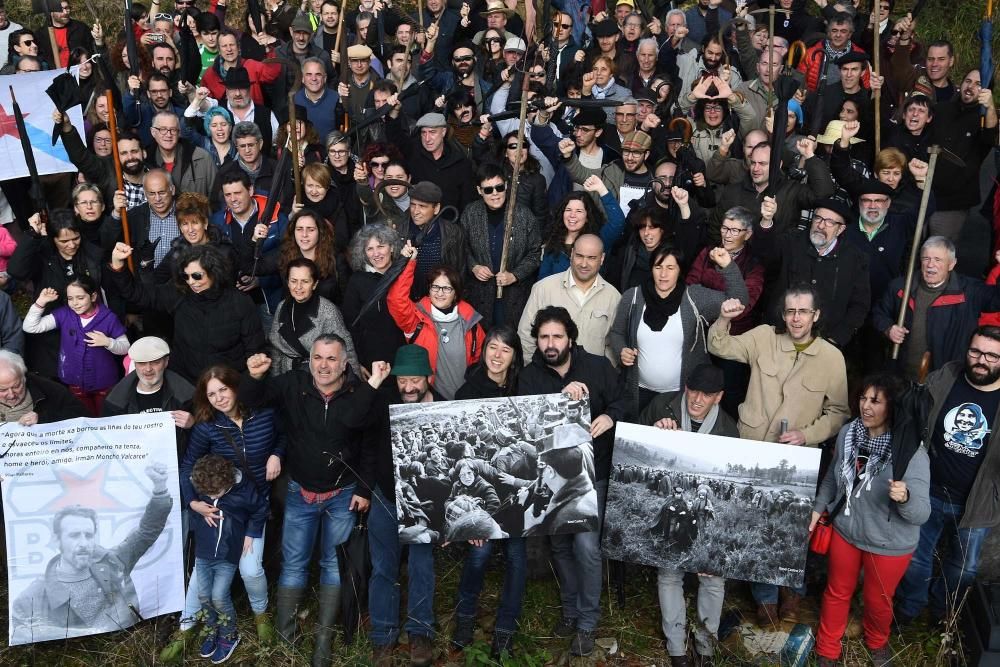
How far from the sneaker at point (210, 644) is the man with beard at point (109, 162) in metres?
3.73

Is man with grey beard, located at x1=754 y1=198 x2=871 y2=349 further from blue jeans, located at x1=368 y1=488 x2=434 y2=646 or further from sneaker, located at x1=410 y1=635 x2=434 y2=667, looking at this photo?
sneaker, located at x1=410 y1=635 x2=434 y2=667

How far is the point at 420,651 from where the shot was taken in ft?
21.3

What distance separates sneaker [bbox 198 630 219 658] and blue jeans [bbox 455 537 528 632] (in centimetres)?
163

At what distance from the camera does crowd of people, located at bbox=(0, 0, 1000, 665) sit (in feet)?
20.4

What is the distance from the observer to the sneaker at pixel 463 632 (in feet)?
21.6

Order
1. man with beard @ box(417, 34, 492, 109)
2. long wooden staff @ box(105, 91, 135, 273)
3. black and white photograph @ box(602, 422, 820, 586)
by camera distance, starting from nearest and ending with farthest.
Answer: black and white photograph @ box(602, 422, 820, 586) → long wooden staff @ box(105, 91, 135, 273) → man with beard @ box(417, 34, 492, 109)

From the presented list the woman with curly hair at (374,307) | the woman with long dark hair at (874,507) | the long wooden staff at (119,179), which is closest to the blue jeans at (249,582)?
the woman with curly hair at (374,307)

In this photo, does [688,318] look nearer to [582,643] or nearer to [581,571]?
[581,571]

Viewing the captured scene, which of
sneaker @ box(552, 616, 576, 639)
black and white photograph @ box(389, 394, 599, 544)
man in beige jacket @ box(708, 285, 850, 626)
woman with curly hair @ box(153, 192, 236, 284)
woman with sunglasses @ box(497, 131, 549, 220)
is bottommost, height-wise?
sneaker @ box(552, 616, 576, 639)

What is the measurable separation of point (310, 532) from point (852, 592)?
3562 millimetres

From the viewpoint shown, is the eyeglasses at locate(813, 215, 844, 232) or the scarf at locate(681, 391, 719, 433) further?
the eyeglasses at locate(813, 215, 844, 232)

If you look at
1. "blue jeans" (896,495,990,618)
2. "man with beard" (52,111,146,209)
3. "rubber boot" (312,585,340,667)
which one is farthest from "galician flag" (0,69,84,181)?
"blue jeans" (896,495,990,618)

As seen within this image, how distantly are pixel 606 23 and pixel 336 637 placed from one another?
7.10 m

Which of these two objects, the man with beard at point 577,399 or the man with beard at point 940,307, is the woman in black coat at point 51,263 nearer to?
the man with beard at point 577,399
